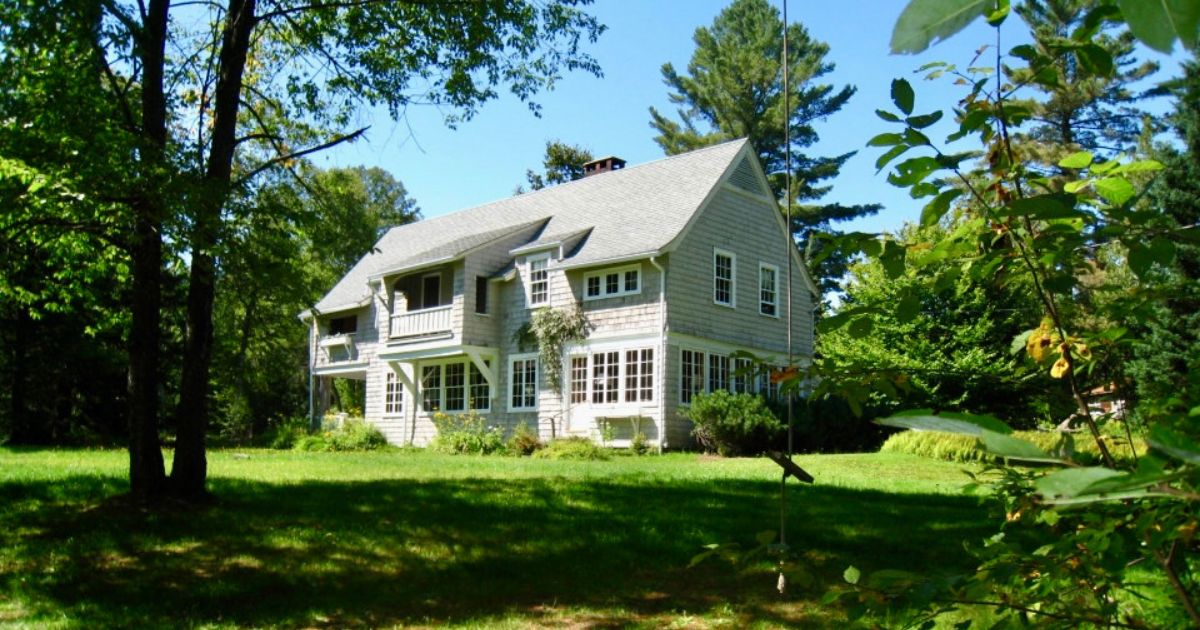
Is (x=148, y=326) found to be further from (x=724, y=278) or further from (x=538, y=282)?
(x=724, y=278)

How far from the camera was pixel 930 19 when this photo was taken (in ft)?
1.94

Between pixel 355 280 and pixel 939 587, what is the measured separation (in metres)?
33.5

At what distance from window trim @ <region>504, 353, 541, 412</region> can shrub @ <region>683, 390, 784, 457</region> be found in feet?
15.7

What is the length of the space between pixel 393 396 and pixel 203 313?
65.5 ft

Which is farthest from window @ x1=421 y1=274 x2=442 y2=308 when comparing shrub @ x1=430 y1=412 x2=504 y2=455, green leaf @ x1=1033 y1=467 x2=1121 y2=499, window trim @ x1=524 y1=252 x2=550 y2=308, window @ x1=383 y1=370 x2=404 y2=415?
green leaf @ x1=1033 y1=467 x2=1121 y2=499

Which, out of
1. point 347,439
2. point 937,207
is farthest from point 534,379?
point 937,207

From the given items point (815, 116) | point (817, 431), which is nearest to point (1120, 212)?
point (817, 431)

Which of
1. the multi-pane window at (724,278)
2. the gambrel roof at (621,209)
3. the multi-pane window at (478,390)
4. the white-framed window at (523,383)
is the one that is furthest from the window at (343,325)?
the multi-pane window at (724,278)

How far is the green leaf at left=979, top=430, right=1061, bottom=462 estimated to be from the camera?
695mm

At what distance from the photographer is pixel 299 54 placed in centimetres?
1177

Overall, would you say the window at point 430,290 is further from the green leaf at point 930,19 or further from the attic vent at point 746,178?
the green leaf at point 930,19

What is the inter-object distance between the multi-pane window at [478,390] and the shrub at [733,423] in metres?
7.11

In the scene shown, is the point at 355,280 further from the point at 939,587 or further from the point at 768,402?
the point at 939,587

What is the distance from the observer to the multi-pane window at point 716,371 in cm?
2283
